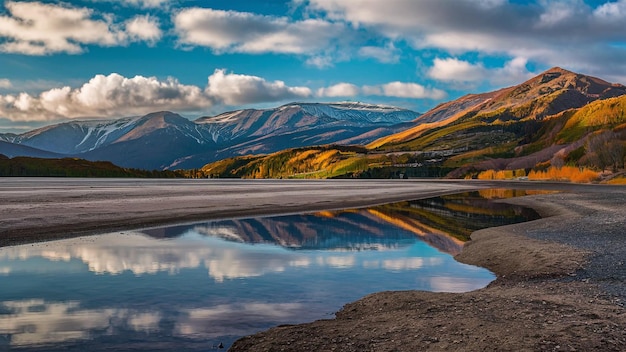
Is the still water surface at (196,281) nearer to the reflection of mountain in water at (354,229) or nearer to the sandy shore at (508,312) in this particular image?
the reflection of mountain in water at (354,229)

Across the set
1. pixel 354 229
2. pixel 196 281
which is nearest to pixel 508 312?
pixel 196 281

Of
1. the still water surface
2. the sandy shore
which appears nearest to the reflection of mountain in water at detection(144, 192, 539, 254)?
the still water surface

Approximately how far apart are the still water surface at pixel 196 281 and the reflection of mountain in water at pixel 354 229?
0.77ft

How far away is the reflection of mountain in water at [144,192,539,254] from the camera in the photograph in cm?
3543

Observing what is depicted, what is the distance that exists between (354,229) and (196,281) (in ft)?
78.4

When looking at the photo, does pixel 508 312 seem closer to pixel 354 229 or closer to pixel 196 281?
pixel 196 281

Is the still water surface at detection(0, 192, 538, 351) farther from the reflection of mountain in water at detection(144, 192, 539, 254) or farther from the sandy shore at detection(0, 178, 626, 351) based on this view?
the sandy shore at detection(0, 178, 626, 351)

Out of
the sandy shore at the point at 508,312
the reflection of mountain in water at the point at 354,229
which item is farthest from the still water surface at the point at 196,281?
the sandy shore at the point at 508,312

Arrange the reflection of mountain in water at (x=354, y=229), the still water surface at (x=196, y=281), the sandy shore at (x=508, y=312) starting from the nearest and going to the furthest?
the sandy shore at (x=508, y=312), the still water surface at (x=196, y=281), the reflection of mountain in water at (x=354, y=229)

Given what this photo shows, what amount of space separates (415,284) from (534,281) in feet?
16.0

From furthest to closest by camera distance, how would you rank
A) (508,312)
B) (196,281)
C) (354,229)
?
(354,229)
(196,281)
(508,312)

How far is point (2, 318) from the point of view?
1562cm

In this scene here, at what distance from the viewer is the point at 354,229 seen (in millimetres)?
44000

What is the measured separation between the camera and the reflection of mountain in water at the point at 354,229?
116 ft
